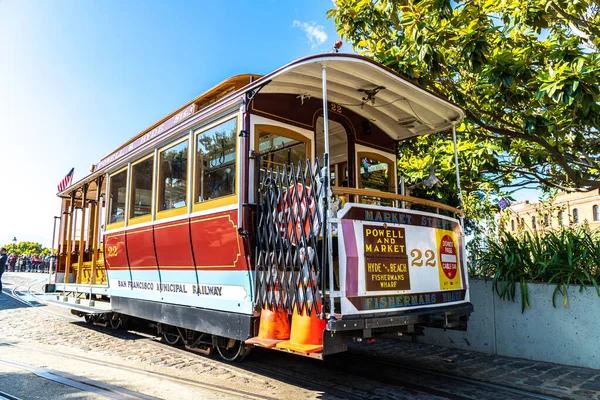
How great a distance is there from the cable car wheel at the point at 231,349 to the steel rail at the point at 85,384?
4.48ft

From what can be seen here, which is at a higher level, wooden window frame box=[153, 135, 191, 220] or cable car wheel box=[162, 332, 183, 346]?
wooden window frame box=[153, 135, 191, 220]

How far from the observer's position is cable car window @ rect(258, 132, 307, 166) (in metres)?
5.29

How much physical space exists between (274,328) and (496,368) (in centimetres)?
307

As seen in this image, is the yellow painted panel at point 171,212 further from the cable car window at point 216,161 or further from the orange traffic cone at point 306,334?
the orange traffic cone at point 306,334

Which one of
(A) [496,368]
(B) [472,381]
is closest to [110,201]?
(B) [472,381]

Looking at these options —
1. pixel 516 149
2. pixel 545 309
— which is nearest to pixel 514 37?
pixel 516 149

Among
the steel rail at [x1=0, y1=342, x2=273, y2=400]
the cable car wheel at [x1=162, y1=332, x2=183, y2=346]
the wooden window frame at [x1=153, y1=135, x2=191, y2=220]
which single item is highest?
the wooden window frame at [x1=153, y1=135, x2=191, y2=220]

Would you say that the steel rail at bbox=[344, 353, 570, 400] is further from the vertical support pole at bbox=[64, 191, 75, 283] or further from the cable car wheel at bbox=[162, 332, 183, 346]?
the vertical support pole at bbox=[64, 191, 75, 283]

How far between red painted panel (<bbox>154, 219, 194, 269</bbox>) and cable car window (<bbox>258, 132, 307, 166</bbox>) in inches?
53.7

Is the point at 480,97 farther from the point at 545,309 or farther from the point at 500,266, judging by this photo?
the point at 545,309

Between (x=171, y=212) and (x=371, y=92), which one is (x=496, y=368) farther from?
(x=171, y=212)

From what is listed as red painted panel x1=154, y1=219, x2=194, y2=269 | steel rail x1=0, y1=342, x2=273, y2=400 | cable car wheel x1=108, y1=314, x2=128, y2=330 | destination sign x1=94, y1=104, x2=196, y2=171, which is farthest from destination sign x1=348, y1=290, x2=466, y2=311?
cable car wheel x1=108, y1=314, x2=128, y2=330

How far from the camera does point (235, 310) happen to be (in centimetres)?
492

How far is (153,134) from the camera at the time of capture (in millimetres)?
6832
